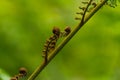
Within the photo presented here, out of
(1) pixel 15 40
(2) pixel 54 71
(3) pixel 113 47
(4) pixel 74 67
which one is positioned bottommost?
(4) pixel 74 67

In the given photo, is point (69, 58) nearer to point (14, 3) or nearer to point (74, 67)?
point (74, 67)

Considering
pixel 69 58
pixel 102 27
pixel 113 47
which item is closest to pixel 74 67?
pixel 69 58

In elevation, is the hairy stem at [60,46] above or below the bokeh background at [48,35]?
above

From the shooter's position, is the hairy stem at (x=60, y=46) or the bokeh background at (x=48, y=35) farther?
the bokeh background at (x=48, y=35)

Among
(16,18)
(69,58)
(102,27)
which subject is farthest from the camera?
(69,58)

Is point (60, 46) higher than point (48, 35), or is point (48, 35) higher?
point (60, 46)

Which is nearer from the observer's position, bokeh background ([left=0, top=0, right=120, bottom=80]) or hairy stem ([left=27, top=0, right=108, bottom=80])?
hairy stem ([left=27, top=0, right=108, bottom=80])

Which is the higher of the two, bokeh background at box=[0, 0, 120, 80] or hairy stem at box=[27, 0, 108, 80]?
hairy stem at box=[27, 0, 108, 80]

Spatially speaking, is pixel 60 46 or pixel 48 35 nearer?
pixel 60 46
